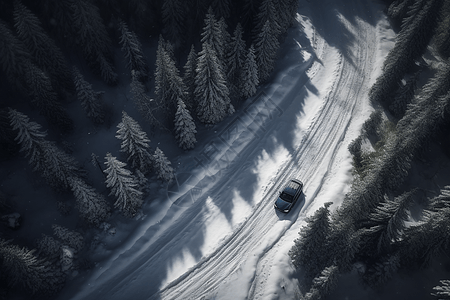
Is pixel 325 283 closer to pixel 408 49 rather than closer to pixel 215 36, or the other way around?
pixel 215 36

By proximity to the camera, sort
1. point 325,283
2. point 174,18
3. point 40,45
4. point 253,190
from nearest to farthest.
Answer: point 325,283, point 253,190, point 40,45, point 174,18

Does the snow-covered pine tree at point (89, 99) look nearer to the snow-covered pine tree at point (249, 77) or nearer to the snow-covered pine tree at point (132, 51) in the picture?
the snow-covered pine tree at point (132, 51)

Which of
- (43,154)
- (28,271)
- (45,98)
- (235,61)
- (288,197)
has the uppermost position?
(45,98)

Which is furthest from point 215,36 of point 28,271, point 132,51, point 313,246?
point 28,271

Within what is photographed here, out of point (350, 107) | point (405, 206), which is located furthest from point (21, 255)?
point (350, 107)

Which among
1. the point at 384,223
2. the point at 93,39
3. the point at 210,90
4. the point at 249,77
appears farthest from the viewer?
the point at 93,39

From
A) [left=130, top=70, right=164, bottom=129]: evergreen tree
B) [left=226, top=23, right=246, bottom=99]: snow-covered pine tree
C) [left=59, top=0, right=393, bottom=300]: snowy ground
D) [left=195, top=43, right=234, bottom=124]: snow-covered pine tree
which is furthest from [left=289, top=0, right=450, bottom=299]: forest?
[left=130, top=70, right=164, bottom=129]: evergreen tree

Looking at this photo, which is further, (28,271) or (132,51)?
(132,51)
